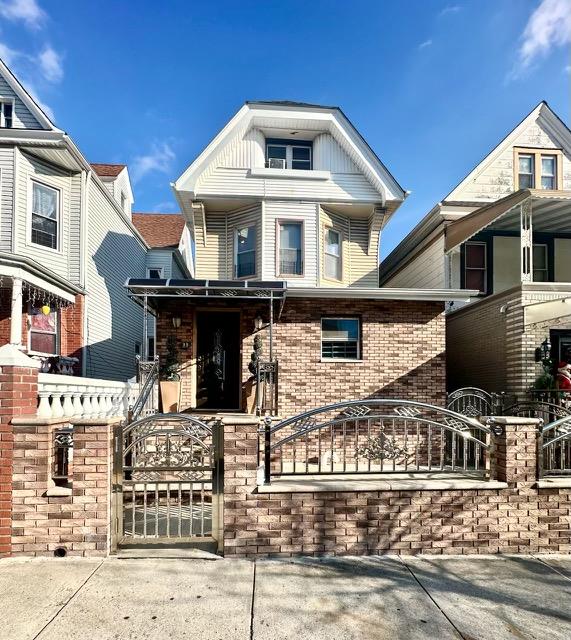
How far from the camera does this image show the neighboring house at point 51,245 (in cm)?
962

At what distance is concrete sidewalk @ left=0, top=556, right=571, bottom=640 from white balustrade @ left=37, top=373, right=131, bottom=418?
6.16 ft

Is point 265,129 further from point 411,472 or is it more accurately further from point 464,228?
point 411,472

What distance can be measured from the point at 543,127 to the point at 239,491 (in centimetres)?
1526

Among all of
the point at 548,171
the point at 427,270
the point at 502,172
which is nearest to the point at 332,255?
the point at 427,270

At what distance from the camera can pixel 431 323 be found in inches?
364

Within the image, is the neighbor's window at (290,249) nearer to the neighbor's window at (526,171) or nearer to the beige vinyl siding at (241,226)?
the beige vinyl siding at (241,226)

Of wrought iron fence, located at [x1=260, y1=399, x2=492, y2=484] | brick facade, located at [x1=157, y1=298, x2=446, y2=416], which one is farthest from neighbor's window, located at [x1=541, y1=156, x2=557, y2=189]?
wrought iron fence, located at [x1=260, y1=399, x2=492, y2=484]

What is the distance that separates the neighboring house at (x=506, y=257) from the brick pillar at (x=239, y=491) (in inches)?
269

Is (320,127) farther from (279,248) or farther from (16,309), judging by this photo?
(16,309)

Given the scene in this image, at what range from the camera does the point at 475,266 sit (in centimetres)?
1176

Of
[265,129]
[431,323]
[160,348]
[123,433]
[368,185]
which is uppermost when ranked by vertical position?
[265,129]

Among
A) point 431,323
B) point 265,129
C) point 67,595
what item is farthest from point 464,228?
point 67,595

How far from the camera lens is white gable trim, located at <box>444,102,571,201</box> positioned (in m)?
12.8

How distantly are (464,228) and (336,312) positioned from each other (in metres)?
4.16
